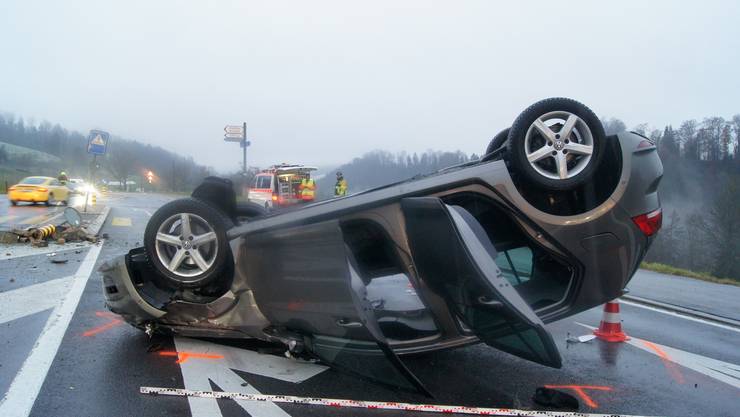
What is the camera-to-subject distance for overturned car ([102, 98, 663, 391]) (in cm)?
297

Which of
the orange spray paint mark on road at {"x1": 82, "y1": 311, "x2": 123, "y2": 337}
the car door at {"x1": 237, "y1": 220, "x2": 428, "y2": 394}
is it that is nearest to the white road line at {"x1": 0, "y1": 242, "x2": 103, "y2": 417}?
the orange spray paint mark on road at {"x1": 82, "y1": 311, "x2": 123, "y2": 337}

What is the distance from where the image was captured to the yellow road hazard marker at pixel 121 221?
1444 cm

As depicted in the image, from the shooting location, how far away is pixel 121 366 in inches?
140

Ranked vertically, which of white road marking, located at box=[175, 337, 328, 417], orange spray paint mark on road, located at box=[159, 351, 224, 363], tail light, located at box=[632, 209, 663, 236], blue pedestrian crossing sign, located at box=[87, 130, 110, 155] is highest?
blue pedestrian crossing sign, located at box=[87, 130, 110, 155]

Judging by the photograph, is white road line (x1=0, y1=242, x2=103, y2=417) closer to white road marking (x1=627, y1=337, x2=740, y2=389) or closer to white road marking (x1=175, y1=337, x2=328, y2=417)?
white road marking (x1=175, y1=337, x2=328, y2=417)

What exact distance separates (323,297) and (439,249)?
80 centimetres

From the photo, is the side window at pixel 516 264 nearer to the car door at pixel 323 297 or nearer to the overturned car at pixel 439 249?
the overturned car at pixel 439 249

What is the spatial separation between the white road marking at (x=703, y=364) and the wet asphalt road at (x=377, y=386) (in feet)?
0.04

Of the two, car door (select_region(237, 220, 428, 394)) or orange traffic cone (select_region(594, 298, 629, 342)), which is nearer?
car door (select_region(237, 220, 428, 394))

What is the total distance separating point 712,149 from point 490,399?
64071 millimetres

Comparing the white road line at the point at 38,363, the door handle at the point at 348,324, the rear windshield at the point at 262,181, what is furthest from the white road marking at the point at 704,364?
the rear windshield at the point at 262,181

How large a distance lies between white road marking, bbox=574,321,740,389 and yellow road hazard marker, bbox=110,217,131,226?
Result: 14.0m

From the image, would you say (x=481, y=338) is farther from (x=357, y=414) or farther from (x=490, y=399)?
(x=357, y=414)

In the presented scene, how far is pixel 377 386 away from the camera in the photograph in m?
3.34
